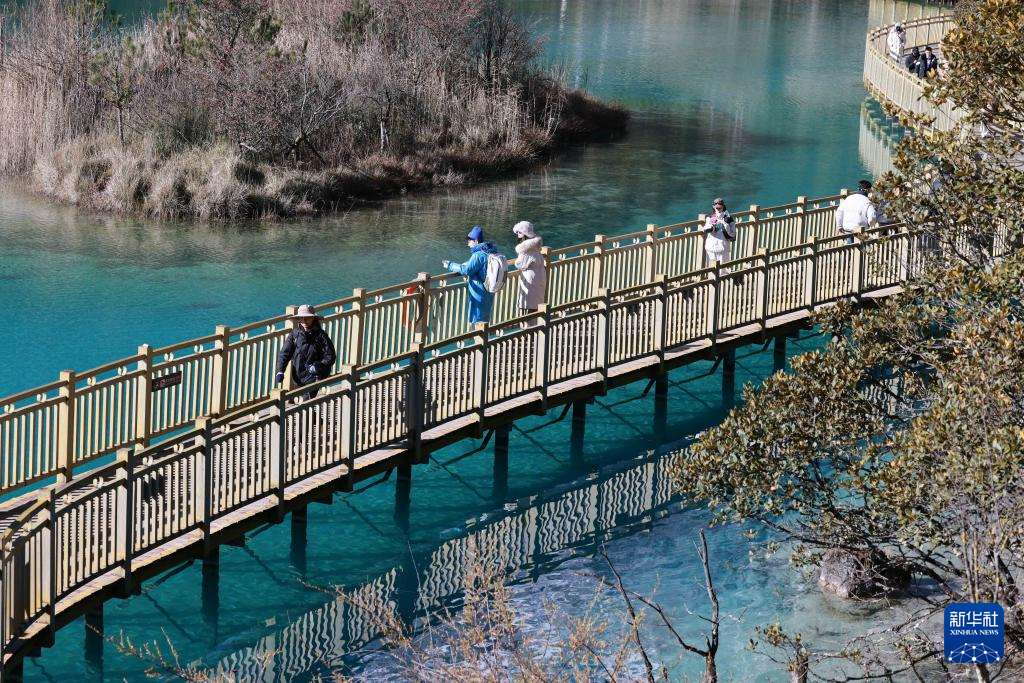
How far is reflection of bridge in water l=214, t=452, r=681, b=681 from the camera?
15562 millimetres

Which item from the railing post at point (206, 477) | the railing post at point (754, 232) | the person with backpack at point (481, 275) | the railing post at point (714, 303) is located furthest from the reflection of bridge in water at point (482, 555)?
the railing post at point (754, 232)

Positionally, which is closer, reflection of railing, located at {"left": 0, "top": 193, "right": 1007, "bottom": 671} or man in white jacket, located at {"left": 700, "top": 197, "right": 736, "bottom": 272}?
reflection of railing, located at {"left": 0, "top": 193, "right": 1007, "bottom": 671}

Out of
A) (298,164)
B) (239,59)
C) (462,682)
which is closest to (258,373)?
(462,682)

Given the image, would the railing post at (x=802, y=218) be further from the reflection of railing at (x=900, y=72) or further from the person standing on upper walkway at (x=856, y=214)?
the reflection of railing at (x=900, y=72)

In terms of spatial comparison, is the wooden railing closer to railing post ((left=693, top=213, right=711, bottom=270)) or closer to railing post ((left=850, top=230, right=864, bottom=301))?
railing post ((left=693, top=213, right=711, bottom=270))

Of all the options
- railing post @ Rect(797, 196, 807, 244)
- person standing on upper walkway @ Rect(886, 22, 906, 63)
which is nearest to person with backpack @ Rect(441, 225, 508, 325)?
railing post @ Rect(797, 196, 807, 244)

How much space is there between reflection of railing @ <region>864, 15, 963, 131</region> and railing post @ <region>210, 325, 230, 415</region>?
2711cm

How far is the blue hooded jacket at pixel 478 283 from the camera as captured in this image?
1966 centimetres

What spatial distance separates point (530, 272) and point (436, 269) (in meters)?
10.8

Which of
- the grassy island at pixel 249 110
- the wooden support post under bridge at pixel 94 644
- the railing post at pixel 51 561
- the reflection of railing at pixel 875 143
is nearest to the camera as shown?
the railing post at pixel 51 561

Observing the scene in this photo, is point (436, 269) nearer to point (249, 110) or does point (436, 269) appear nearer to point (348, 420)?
point (249, 110)

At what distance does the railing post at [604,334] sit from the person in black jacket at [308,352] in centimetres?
414

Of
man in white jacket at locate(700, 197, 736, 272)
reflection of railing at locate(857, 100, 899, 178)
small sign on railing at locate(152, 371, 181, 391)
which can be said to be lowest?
reflection of railing at locate(857, 100, 899, 178)

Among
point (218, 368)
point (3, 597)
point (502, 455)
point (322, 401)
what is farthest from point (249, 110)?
point (3, 597)
